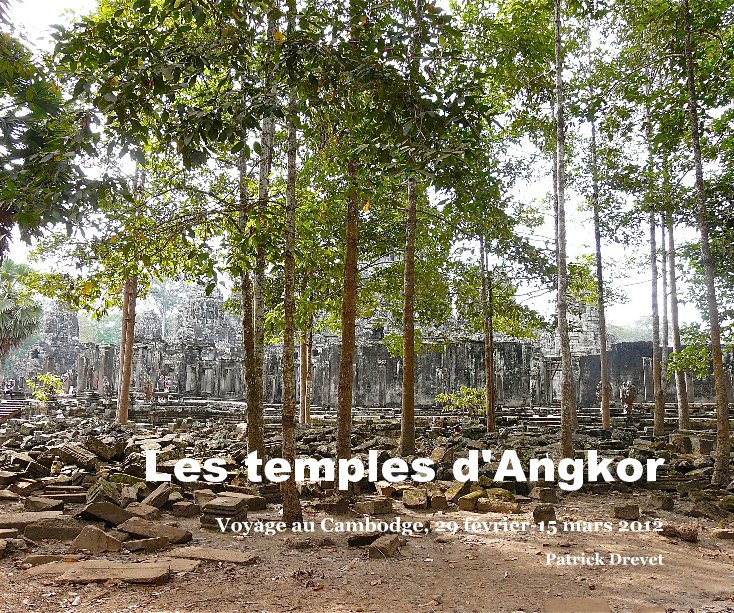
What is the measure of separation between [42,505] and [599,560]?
594 cm

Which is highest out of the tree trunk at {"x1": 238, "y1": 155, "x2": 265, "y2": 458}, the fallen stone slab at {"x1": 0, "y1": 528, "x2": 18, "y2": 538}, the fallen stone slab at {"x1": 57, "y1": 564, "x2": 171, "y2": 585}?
the tree trunk at {"x1": 238, "y1": 155, "x2": 265, "y2": 458}

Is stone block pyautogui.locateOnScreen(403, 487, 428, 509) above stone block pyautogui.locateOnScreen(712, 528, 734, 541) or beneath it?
above

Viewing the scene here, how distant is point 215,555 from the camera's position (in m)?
5.29

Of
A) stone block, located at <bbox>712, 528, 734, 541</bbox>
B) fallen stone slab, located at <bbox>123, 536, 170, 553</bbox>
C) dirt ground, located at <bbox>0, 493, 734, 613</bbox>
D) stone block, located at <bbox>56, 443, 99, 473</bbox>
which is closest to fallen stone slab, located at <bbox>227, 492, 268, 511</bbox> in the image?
dirt ground, located at <bbox>0, 493, 734, 613</bbox>

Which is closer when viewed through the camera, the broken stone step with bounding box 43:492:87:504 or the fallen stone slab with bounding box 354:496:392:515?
the fallen stone slab with bounding box 354:496:392:515

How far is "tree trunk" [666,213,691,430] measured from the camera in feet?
47.9

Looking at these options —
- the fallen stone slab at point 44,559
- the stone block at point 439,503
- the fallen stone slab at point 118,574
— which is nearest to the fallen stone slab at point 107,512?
the fallen stone slab at point 44,559

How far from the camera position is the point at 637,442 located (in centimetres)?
1345

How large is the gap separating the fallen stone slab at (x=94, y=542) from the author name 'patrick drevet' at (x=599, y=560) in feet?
12.9

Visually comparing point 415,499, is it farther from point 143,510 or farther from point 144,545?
point 144,545

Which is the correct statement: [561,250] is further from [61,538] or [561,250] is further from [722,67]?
[61,538]

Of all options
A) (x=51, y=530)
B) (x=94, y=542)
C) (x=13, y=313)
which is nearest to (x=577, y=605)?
(x=94, y=542)

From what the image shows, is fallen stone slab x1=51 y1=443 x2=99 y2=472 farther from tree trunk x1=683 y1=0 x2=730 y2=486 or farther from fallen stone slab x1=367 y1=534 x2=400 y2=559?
tree trunk x1=683 y1=0 x2=730 y2=486

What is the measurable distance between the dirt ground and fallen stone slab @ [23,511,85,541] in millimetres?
136
